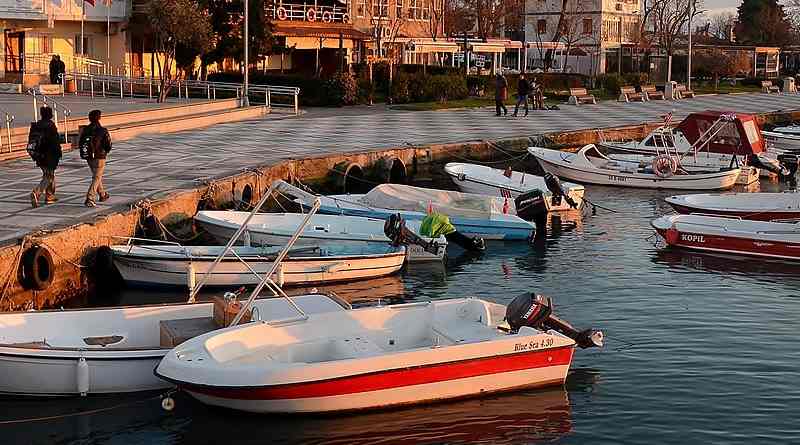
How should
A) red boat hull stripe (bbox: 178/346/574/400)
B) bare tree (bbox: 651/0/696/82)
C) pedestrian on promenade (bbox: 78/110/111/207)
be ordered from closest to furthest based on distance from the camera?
red boat hull stripe (bbox: 178/346/574/400) → pedestrian on promenade (bbox: 78/110/111/207) → bare tree (bbox: 651/0/696/82)

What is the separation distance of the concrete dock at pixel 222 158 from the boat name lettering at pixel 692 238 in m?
9.66

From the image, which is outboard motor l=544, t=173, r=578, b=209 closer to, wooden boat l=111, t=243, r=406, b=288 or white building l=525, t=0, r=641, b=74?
wooden boat l=111, t=243, r=406, b=288

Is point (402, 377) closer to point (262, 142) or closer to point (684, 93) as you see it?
point (262, 142)

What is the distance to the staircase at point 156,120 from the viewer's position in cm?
3018

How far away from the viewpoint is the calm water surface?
13203 mm

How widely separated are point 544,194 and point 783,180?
1194 cm

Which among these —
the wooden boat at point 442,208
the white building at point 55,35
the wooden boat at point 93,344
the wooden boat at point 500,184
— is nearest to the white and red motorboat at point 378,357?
the wooden boat at point 93,344

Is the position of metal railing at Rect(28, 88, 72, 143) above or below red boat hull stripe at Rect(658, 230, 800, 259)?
above

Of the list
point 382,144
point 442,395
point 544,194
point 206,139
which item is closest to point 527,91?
point 382,144

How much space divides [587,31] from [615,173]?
2439 inches

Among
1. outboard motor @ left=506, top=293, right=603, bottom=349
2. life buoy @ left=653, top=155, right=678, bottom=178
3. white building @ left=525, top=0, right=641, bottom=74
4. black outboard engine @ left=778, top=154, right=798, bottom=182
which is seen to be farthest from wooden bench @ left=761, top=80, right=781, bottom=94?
outboard motor @ left=506, top=293, right=603, bottom=349

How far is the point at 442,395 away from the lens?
45.8 feet

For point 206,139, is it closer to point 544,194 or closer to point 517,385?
point 544,194

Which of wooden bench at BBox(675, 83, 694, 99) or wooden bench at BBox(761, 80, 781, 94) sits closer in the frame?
wooden bench at BBox(675, 83, 694, 99)
